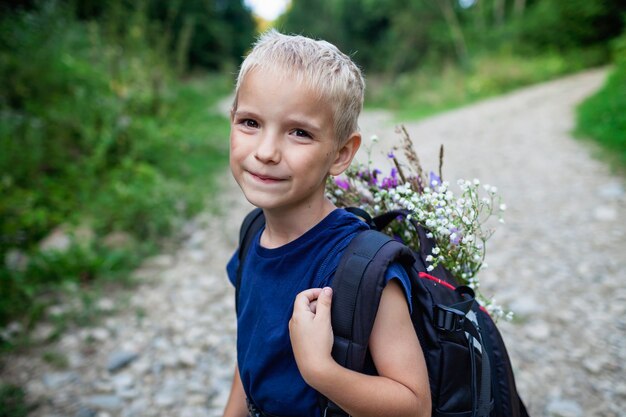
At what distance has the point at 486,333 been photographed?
4.83 feet

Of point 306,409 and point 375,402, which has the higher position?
point 375,402

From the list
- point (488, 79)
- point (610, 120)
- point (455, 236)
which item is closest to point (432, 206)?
point (455, 236)

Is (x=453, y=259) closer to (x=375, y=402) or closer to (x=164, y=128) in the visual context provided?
(x=375, y=402)

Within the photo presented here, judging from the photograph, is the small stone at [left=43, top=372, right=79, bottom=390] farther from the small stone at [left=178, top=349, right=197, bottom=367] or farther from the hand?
the hand

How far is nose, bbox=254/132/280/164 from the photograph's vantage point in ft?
4.38

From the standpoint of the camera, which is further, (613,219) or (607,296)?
(613,219)

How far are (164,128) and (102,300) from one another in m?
4.27

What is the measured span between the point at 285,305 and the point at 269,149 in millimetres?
493

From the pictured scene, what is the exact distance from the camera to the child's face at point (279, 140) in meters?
1.34

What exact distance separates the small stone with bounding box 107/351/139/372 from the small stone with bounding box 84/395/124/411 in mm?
281

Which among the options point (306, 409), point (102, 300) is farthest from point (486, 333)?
point (102, 300)

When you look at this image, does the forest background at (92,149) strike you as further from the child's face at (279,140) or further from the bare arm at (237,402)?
the bare arm at (237,402)

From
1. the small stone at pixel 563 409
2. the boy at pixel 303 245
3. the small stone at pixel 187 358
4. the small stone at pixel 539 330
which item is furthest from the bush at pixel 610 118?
the boy at pixel 303 245

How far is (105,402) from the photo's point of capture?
3047 mm
